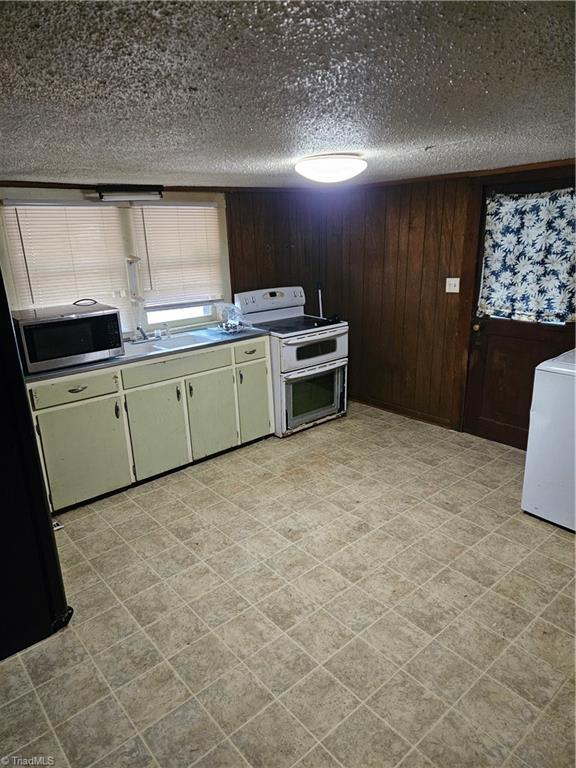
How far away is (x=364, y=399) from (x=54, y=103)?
12.9 ft

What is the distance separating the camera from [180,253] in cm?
391

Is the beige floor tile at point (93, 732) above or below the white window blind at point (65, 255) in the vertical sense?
below

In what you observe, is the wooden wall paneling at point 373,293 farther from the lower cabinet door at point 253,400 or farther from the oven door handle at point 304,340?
the lower cabinet door at point 253,400

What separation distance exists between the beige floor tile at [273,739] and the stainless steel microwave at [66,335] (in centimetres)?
220

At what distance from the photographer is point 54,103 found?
4.21 feet

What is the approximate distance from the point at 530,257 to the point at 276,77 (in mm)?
2858

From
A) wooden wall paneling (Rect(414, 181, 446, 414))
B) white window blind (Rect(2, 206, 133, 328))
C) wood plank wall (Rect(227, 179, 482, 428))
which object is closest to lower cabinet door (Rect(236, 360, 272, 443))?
wood plank wall (Rect(227, 179, 482, 428))

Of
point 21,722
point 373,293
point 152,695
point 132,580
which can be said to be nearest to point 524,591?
point 152,695

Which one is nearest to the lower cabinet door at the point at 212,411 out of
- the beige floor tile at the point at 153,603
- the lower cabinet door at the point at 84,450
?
the lower cabinet door at the point at 84,450

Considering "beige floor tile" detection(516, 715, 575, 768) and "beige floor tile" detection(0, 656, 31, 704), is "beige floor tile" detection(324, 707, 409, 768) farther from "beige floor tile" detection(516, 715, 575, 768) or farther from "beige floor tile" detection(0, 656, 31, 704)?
"beige floor tile" detection(0, 656, 31, 704)

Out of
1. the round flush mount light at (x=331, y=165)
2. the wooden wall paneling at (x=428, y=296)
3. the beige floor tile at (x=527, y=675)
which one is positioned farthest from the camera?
the wooden wall paneling at (x=428, y=296)

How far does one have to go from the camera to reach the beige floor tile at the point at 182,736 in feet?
5.26

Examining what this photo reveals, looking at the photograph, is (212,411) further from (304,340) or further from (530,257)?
(530,257)

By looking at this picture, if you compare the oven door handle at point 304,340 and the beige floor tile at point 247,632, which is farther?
the oven door handle at point 304,340
